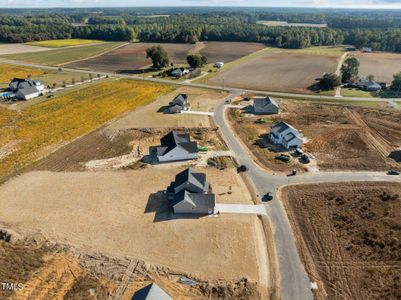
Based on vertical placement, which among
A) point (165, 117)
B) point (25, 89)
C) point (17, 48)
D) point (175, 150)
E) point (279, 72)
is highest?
point (17, 48)

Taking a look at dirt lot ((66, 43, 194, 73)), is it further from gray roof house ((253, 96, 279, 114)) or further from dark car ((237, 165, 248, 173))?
dark car ((237, 165, 248, 173))

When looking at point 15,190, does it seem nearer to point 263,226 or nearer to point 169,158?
point 169,158

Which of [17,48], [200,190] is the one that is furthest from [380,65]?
[17,48]

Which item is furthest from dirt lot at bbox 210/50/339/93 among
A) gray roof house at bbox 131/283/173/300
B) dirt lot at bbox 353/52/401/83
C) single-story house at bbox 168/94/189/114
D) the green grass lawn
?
gray roof house at bbox 131/283/173/300

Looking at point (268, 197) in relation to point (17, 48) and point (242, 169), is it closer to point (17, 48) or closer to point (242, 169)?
point (242, 169)

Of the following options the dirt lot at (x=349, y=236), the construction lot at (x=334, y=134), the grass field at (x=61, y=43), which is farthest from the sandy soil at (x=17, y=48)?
the dirt lot at (x=349, y=236)
